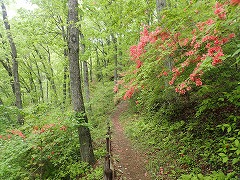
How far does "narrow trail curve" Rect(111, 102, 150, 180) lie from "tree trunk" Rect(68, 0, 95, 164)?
3.66ft

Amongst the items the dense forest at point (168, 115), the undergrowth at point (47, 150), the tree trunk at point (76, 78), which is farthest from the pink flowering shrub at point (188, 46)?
the undergrowth at point (47, 150)

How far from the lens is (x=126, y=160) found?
626 cm

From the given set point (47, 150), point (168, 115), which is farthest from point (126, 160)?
point (47, 150)

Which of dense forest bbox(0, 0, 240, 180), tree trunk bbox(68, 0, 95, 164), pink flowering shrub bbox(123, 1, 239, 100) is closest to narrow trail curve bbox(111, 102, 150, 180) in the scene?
dense forest bbox(0, 0, 240, 180)

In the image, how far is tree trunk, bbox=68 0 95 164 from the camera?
5.61m

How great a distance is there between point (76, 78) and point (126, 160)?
350 centimetres

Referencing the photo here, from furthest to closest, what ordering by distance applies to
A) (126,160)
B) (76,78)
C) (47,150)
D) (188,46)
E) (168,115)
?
(168,115), (126,160), (47,150), (76,78), (188,46)

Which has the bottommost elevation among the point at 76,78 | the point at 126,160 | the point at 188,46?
the point at 126,160

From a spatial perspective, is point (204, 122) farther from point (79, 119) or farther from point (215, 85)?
point (79, 119)

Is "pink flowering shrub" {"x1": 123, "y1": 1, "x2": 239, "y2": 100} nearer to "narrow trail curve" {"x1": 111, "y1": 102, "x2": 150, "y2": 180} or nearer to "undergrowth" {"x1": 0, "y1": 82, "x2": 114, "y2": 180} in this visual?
"narrow trail curve" {"x1": 111, "y1": 102, "x2": 150, "y2": 180}

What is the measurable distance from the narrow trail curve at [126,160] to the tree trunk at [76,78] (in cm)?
112

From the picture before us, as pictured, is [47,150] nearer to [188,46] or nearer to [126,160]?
[126,160]

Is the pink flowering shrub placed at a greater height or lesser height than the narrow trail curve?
greater

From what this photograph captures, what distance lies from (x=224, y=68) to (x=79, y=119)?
4798mm
